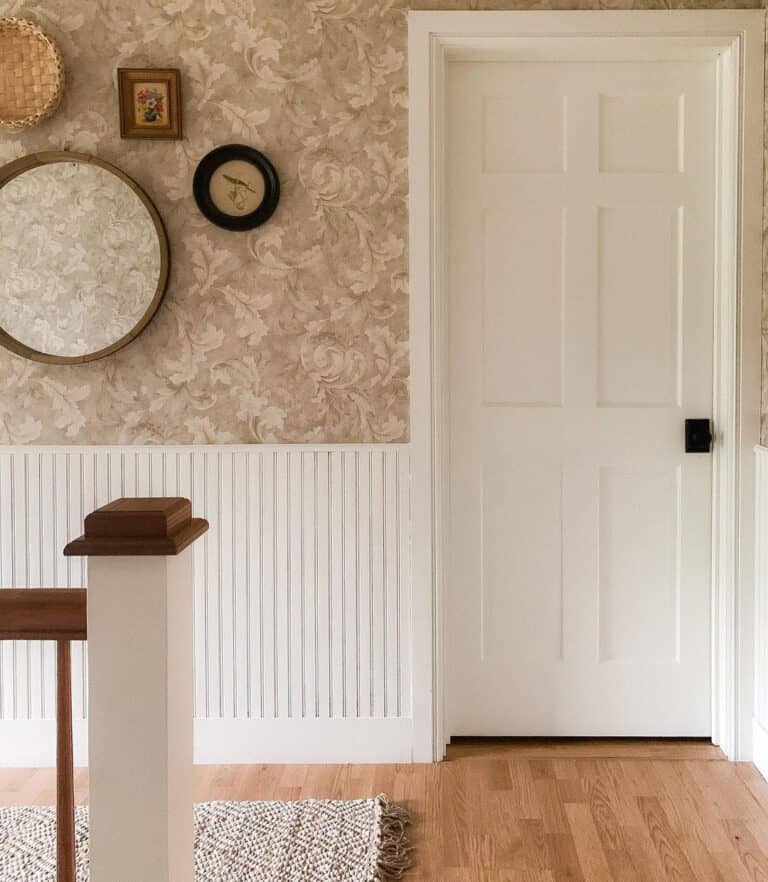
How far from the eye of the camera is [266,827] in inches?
90.0

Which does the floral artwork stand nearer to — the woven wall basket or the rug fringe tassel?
the woven wall basket

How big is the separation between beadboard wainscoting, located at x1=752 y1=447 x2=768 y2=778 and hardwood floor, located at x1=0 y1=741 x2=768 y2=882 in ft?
0.28

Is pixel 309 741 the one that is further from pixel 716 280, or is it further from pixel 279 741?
pixel 716 280

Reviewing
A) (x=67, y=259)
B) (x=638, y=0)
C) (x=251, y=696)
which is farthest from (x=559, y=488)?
(x=67, y=259)

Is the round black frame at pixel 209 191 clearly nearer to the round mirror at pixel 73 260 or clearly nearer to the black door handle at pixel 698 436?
the round mirror at pixel 73 260

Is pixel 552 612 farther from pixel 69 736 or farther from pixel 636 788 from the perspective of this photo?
pixel 69 736

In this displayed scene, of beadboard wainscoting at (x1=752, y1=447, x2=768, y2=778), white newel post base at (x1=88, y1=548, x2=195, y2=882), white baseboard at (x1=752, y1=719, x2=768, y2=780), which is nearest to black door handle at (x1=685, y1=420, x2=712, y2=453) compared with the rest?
beadboard wainscoting at (x1=752, y1=447, x2=768, y2=778)

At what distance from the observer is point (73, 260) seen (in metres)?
2.59

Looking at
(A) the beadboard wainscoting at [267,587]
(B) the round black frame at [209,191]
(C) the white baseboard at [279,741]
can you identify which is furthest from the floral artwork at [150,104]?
(C) the white baseboard at [279,741]

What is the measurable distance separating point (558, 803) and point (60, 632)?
175cm

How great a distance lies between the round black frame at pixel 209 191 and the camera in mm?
2561

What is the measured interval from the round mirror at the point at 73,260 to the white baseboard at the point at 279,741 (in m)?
1.08

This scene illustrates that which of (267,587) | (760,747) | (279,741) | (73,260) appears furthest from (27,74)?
(760,747)

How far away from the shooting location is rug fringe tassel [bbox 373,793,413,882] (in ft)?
6.82
